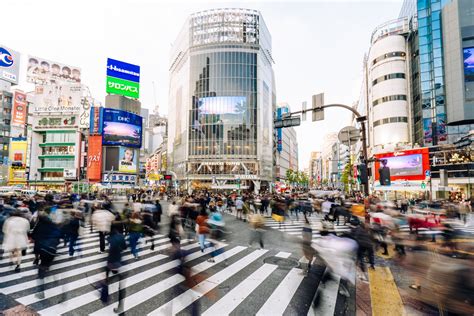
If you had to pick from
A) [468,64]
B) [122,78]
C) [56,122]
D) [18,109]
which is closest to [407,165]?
[468,64]

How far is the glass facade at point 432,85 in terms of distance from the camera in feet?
144

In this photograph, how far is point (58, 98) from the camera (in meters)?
69.8

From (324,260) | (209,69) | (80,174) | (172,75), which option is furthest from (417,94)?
(80,174)

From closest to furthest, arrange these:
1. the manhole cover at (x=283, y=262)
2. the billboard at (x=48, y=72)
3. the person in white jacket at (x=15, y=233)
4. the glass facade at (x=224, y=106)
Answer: the person in white jacket at (x=15, y=233)
the manhole cover at (x=283, y=262)
the glass facade at (x=224, y=106)
the billboard at (x=48, y=72)

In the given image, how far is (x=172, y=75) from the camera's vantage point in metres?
87.6

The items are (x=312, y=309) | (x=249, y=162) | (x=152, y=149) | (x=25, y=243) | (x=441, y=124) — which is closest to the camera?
(x=312, y=309)

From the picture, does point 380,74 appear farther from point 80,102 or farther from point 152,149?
point 152,149

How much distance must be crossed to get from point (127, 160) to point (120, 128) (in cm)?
805

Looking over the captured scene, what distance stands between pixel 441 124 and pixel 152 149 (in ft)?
437

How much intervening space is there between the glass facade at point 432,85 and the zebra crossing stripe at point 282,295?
47.2 m

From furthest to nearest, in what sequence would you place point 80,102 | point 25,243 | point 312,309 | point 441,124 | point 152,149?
point 152,149 < point 80,102 < point 441,124 < point 25,243 < point 312,309

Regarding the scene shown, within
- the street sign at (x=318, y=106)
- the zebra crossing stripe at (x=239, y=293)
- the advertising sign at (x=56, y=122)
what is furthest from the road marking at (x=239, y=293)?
the advertising sign at (x=56, y=122)

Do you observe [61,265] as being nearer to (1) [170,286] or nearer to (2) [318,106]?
(1) [170,286]

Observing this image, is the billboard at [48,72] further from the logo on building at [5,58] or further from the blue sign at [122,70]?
the blue sign at [122,70]
